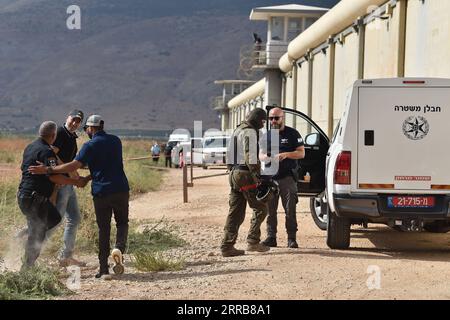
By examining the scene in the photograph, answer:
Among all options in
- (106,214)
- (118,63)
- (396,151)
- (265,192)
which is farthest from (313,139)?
(118,63)

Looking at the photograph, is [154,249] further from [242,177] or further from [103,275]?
[103,275]

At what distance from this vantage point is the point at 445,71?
49.6ft

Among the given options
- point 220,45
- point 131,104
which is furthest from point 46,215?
point 220,45

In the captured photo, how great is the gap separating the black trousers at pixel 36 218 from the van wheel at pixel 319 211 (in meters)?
5.09

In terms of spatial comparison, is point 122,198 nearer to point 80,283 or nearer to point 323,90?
point 80,283

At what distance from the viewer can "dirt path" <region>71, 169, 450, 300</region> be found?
8297mm

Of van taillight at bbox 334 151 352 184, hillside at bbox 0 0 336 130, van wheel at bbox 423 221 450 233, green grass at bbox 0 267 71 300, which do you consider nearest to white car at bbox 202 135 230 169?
van wheel at bbox 423 221 450 233

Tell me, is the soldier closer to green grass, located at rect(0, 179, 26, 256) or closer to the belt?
the belt

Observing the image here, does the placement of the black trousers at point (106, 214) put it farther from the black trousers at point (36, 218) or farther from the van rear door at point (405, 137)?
the van rear door at point (405, 137)

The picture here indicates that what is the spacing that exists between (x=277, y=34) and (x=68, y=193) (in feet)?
101

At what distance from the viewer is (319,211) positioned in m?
13.9

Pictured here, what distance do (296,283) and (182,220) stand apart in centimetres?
737

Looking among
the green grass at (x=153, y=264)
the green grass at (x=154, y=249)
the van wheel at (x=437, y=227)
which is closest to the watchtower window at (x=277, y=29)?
the green grass at (x=154, y=249)

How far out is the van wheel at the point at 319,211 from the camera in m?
13.6
